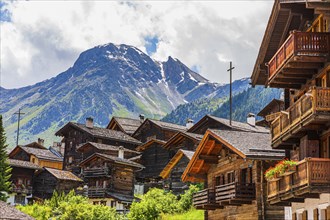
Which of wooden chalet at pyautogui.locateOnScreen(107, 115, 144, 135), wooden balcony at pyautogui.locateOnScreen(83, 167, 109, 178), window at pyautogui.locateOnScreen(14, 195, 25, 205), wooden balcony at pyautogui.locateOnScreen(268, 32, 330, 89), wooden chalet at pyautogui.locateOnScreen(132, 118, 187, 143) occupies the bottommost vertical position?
window at pyautogui.locateOnScreen(14, 195, 25, 205)

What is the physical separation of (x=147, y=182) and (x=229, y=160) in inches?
1603

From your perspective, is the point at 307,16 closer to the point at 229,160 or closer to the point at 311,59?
the point at 311,59

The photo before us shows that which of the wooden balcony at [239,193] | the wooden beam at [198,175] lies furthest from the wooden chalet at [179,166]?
the wooden balcony at [239,193]

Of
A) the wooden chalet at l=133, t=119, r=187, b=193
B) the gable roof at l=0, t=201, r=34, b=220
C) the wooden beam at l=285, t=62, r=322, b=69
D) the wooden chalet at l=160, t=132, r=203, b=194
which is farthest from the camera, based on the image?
the wooden chalet at l=133, t=119, r=187, b=193

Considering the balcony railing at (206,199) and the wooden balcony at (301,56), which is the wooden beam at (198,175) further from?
the wooden balcony at (301,56)

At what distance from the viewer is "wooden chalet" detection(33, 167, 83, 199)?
7969 centimetres

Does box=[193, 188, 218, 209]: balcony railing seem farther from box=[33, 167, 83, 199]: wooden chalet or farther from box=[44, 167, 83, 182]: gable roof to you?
box=[33, 167, 83, 199]: wooden chalet

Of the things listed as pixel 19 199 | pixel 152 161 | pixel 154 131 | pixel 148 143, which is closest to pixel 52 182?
pixel 19 199

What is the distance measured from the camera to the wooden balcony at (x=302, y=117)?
79.1 feet

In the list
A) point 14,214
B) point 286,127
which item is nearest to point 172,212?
point 14,214

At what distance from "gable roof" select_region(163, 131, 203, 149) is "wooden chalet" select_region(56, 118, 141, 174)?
1335 cm

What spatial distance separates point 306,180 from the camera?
948 inches

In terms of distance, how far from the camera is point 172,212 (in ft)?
169

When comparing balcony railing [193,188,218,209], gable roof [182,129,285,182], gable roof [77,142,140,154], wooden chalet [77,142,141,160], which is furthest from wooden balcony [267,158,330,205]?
gable roof [77,142,140,154]
